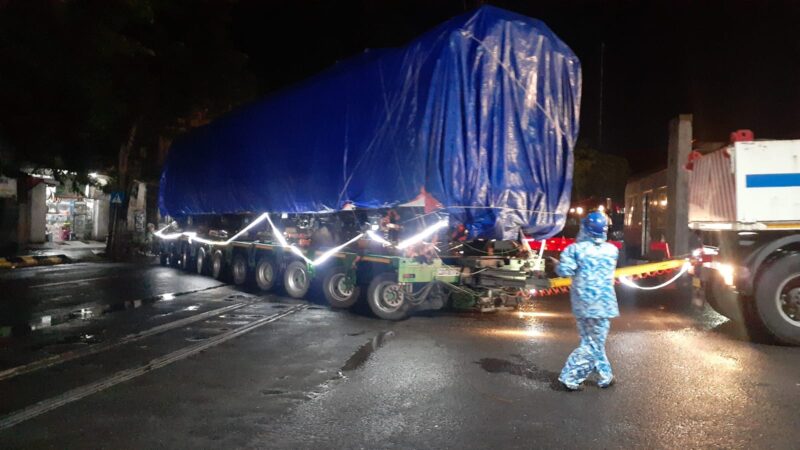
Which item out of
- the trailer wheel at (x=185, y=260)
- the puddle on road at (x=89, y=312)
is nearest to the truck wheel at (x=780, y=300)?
the puddle on road at (x=89, y=312)

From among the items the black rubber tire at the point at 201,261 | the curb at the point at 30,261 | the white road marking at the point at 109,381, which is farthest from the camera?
the curb at the point at 30,261

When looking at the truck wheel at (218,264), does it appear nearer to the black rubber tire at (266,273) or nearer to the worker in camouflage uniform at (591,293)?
the black rubber tire at (266,273)

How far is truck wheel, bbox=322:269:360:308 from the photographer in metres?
10.5

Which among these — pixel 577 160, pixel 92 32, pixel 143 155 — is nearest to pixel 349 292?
pixel 92 32

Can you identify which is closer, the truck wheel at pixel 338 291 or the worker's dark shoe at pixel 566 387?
the worker's dark shoe at pixel 566 387

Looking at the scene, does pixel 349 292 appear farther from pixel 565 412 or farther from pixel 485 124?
pixel 565 412

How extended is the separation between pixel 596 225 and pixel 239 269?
1072 cm

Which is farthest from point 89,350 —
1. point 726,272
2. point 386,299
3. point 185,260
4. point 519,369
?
point 185,260

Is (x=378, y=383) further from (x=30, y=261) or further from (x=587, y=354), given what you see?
(x=30, y=261)

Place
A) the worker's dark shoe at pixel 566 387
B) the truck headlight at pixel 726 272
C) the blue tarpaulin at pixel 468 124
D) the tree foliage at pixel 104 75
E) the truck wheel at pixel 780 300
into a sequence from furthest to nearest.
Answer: the tree foliage at pixel 104 75 → the blue tarpaulin at pixel 468 124 → the truck headlight at pixel 726 272 → the truck wheel at pixel 780 300 → the worker's dark shoe at pixel 566 387

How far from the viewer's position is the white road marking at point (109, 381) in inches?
195

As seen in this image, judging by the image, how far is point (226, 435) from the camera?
459 centimetres

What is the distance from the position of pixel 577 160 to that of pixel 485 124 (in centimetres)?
2704

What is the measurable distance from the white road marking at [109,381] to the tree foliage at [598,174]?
28.3 m
